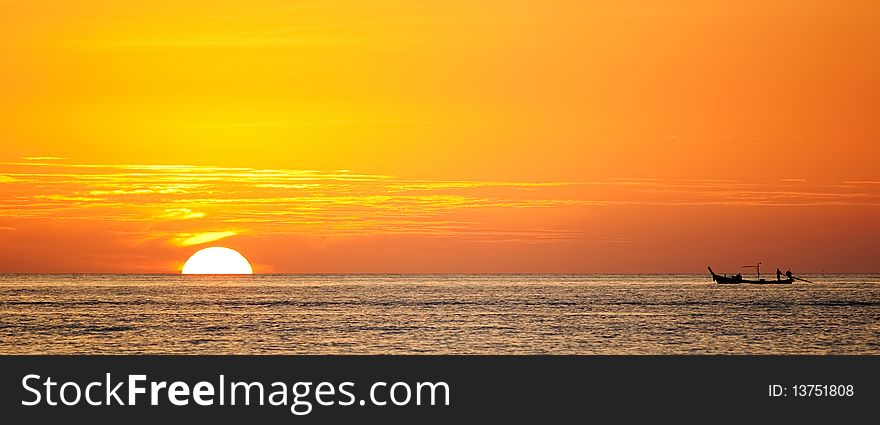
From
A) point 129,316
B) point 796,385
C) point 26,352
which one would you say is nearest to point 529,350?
point 26,352

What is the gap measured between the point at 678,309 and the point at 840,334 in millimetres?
41917

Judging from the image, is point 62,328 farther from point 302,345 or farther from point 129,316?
point 302,345

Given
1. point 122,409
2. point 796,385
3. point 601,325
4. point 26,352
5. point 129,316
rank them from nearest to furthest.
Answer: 1. point 122,409
2. point 796,385
3. point 26,352
4. point 601,325
5. point 129,316

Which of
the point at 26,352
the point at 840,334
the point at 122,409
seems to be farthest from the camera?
the point at 840,334

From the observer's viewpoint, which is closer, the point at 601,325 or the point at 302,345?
the point at 302,345

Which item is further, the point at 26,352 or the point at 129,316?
the point at 129,316

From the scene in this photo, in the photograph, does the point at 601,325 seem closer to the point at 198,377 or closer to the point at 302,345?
the point at 302,345

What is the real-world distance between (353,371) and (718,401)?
9.40 meters

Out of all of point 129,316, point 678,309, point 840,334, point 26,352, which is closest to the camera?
point 26,352

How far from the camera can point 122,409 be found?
2627 cm

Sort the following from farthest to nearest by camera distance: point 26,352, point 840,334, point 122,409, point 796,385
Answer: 1. point 840,334
2. point 26,352
3. point 796,385
4. point 122,409

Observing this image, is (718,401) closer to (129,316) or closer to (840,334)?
(840,334)

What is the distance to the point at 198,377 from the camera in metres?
26.5

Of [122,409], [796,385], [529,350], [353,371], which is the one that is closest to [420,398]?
[353,371]
